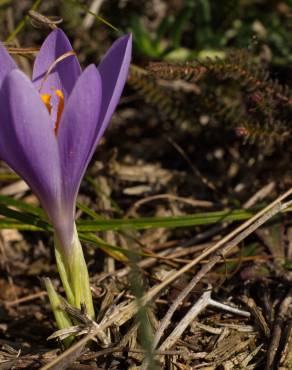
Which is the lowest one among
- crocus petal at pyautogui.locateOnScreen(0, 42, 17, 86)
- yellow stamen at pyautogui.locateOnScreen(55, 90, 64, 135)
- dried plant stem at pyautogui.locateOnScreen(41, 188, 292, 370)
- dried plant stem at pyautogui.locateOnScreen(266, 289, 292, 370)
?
dried plant stem at pyautogui.locateOnScreen(266, 289, 292, 370)

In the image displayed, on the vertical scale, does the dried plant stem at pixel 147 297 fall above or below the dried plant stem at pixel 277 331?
above

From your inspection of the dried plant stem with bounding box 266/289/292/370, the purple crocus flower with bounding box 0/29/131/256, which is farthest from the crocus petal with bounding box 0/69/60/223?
the dried plant stem with bounding box 266/289/292/370

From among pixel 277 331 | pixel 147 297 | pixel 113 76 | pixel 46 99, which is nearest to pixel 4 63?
pixel 46 99

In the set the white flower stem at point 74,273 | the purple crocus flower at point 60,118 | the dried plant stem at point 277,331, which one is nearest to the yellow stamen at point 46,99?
the purple crocus flower at point 60,118

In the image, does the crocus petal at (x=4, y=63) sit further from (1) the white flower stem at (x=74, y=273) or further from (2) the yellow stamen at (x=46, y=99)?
(1) the white flower stem at (x=74, y=273)

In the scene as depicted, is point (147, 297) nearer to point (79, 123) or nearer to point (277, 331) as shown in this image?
point (277, 331)

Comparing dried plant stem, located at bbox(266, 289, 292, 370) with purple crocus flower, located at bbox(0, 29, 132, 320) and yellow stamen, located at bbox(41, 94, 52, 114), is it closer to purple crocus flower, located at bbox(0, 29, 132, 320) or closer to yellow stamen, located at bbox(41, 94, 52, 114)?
purple crocus flower, located at bbox(0, 29, 132, 320)
